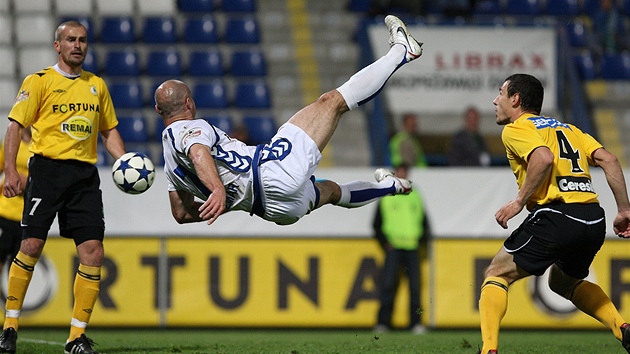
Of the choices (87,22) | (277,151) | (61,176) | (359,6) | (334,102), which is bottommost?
(61,176)

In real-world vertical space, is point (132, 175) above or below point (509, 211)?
above

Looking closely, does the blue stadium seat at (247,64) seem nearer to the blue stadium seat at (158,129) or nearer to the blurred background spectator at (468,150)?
the blue stadium seat at (158,129)

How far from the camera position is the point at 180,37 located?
17422 mm

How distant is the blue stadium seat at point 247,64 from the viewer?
1697cm

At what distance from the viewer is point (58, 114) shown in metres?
7.44

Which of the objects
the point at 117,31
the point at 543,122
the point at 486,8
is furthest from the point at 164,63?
the point at 543,122

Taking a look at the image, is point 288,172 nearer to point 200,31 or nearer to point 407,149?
point 407,149

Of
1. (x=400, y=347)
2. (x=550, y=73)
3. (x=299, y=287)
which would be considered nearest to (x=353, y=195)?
(x=400, y=347)

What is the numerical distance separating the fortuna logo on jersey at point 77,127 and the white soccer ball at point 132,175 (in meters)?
0.42

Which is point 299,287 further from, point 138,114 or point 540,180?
point 540,180

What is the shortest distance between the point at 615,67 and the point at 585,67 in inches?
25.8

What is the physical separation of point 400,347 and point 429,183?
14.6 ft

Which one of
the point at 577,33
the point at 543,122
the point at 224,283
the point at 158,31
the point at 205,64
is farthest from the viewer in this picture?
the point at 577,33

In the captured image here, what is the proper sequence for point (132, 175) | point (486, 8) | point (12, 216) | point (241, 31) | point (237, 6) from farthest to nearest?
point (486, 8) < point (237, 6) < point (241, 31) < point (12, 216) < point (132, 175)
